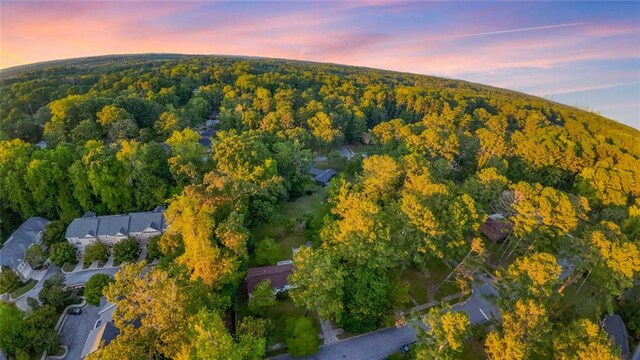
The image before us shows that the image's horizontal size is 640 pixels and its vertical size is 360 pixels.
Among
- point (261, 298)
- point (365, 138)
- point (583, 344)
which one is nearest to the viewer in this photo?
point (583, 344)

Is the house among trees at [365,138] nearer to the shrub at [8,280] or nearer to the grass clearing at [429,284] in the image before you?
the grass clearing at [429,284]

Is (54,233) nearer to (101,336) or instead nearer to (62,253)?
(62,253)

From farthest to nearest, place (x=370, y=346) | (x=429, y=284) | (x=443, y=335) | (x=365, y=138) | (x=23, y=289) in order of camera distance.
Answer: (x=365, y=138)
(x=429, y=284)
(x=23, y=289)
(x=370, y=346)
(x=443, y=335)

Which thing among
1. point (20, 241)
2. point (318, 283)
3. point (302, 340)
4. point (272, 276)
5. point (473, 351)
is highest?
point (318, 283)

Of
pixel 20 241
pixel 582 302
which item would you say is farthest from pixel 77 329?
pixel 582 302

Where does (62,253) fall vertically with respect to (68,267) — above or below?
above

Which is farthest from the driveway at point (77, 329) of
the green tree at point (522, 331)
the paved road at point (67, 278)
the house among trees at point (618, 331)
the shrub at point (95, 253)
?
the house among trees at point (618, 331)

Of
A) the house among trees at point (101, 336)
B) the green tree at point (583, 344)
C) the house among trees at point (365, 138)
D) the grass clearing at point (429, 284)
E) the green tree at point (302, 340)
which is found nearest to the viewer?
the green tree at point (583, 344)
